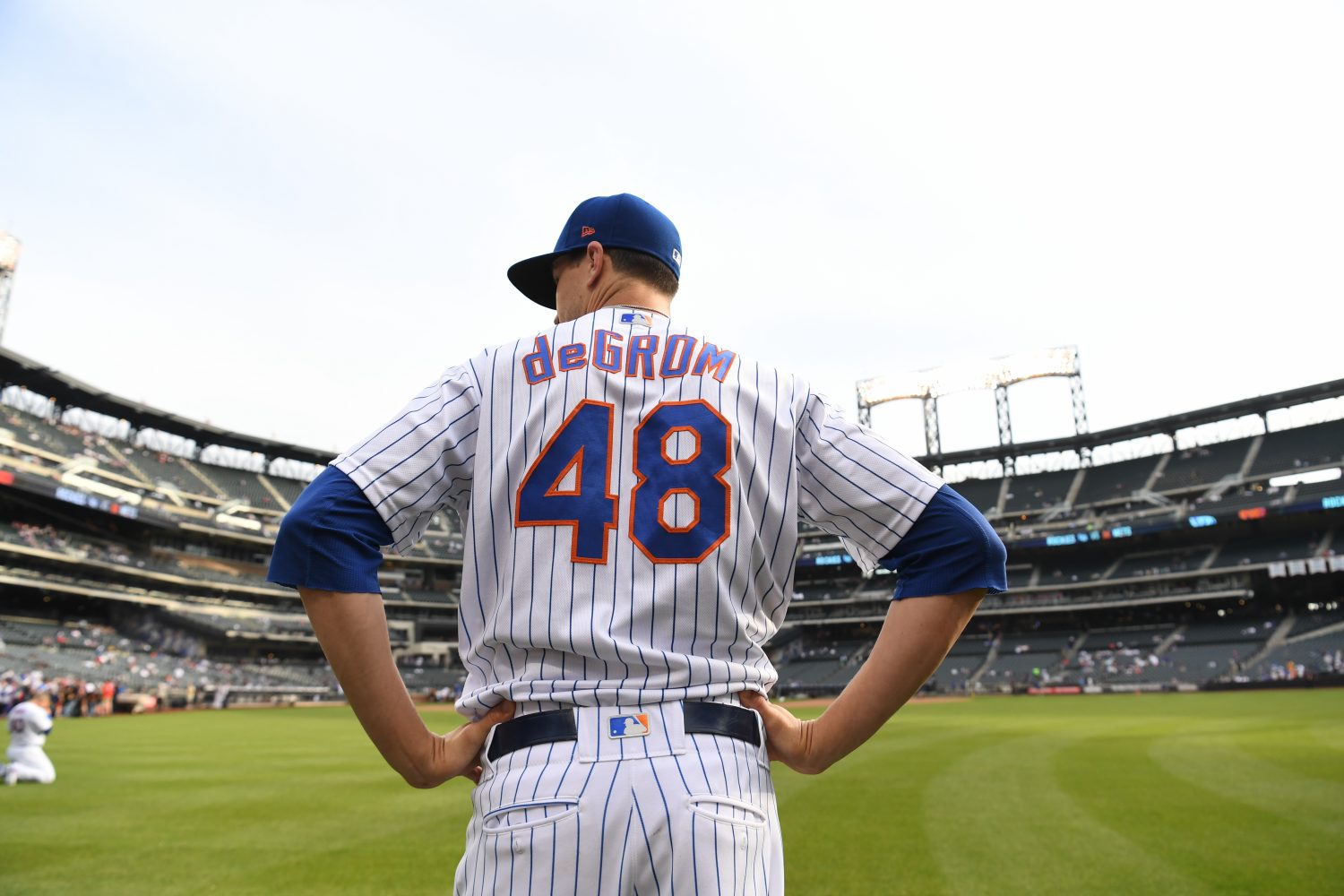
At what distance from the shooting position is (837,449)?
1778 mm

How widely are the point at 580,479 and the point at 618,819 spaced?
61 cm

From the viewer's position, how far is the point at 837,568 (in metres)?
59.4

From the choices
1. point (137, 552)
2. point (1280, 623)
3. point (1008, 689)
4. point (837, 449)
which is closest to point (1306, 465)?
point (1280, 623)

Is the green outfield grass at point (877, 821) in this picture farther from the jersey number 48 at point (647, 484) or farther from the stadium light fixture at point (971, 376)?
the stadium light fixture at point (971, 376)

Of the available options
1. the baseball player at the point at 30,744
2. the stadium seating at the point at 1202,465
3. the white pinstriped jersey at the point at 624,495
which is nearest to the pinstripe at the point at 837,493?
the white pinstriped jersey at the point at 624,495

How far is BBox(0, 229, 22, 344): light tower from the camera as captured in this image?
1762 inches

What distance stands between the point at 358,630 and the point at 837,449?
101 centimetres

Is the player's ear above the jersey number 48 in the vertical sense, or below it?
above

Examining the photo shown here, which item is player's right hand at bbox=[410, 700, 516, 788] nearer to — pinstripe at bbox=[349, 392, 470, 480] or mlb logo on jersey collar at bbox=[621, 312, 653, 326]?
pinstripe at bbox=[349, 392, 470, 480]

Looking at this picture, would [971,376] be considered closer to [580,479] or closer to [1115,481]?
[1115,481]

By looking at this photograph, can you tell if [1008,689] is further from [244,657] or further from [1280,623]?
[244,657]

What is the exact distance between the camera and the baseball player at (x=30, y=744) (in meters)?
10.6

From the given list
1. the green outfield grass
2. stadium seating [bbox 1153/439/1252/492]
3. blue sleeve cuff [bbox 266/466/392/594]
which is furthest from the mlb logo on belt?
stadium seating [bbox 1153/439/1252/492]

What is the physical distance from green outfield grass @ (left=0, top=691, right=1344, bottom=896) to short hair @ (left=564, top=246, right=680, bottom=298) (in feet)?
16.4
